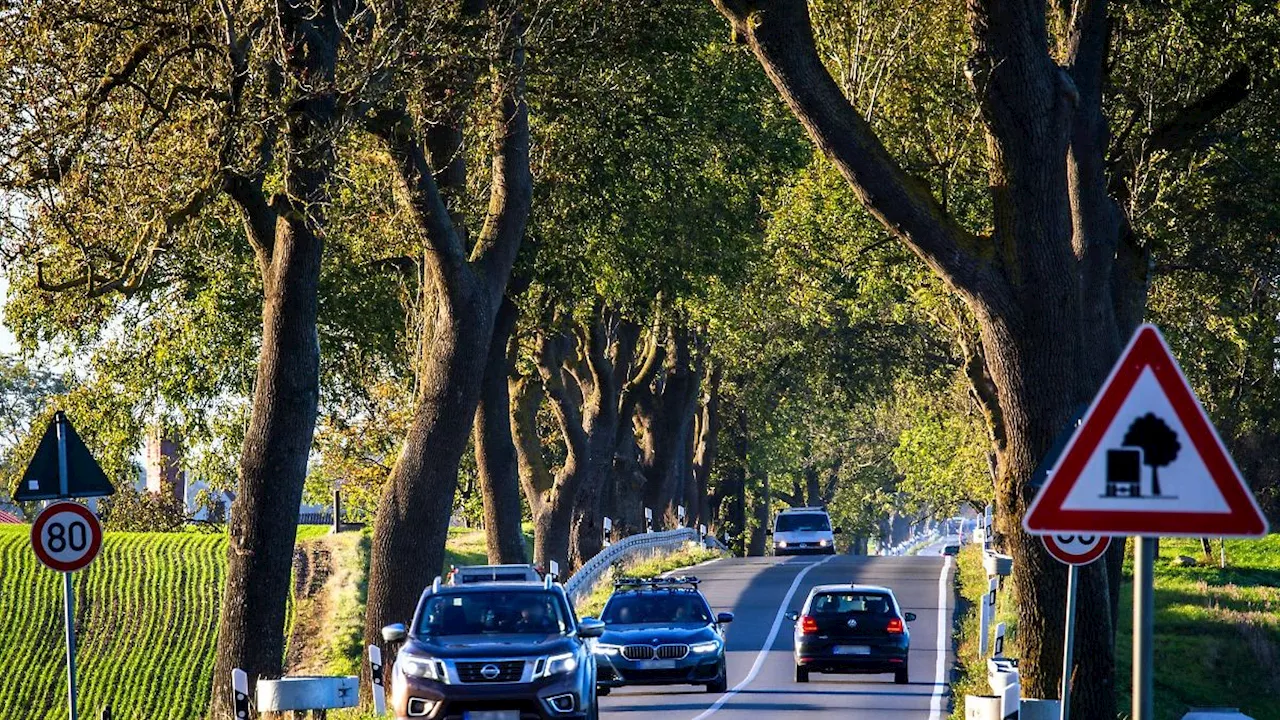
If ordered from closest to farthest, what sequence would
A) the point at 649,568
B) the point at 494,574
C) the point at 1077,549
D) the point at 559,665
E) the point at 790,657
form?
the point at 1077,549 → the point at 559,665 → the point at 494,574 → the point at 790,657 → the point at 649,568

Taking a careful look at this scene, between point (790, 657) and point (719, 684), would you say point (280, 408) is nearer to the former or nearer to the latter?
point (719, 684)

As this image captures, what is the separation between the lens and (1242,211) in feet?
105

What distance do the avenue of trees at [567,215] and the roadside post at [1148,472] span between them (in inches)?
4.2

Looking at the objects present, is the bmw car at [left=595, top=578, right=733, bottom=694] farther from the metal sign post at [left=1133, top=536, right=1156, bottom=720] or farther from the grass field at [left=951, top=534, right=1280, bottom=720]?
the metal sign post at [left=1133, top=536, right=1156, bottom=720]

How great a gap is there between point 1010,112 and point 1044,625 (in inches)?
184

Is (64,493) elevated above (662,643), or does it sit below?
above

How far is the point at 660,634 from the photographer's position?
87.2 ft

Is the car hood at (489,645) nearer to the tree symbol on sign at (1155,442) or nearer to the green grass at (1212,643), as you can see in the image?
the green grass at (1212,643)

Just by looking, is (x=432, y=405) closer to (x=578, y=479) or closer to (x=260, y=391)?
(x=260, y=391)

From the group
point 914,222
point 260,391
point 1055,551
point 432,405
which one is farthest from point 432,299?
point 1055,551

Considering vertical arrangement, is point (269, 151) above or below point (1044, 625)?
above

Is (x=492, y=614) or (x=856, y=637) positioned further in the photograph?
(x=856, y=637)

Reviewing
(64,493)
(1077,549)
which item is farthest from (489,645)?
(1077,549)

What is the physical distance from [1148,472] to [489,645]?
12616 mm
